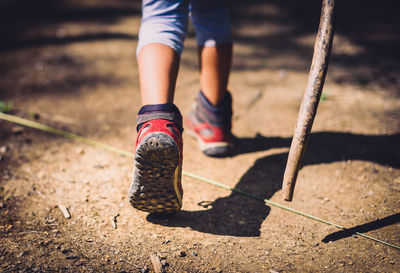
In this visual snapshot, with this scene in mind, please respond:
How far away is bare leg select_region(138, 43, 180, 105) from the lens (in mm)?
1281

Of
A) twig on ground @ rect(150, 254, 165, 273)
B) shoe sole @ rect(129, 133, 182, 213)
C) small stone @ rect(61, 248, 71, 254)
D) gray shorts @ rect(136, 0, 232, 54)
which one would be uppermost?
gray shorts @ rect(136, 0, 232, 54)

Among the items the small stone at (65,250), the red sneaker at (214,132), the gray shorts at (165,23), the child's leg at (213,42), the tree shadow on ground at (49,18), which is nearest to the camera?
the small stone at (65,250)

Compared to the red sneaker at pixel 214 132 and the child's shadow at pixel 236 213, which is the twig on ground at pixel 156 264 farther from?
the red sneaker at pixel 214 132

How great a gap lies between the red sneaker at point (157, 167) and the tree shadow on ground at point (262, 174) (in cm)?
16

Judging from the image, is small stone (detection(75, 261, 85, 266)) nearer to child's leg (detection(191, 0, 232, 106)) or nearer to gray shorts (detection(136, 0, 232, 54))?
gray shorts (detection(136, 0, 232, 54))

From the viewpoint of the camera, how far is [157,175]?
1202 millimetres

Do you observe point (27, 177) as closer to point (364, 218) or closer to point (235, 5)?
point (364, 218)

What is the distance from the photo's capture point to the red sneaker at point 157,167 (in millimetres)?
1140

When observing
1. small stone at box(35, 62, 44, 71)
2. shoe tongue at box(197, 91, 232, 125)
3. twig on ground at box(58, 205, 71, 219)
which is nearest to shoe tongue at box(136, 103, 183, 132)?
twig on ground at box(58, 205, 71, 219)

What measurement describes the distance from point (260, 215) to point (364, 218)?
41cm

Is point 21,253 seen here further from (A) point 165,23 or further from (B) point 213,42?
(B) point 213,42

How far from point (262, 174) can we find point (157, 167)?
73 centimetres

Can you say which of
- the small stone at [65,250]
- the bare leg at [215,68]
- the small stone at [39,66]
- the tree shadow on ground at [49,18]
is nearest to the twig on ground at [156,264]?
the small stone at [65,250]

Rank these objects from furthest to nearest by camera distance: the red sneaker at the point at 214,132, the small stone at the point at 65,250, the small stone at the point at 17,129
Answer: the small stone at the point at 17,129
the red sneaker at the point at 214,132
the small stone at the point at 65,250
